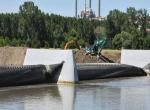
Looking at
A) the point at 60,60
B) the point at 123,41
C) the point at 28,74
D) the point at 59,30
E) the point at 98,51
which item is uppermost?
the point at 60,60

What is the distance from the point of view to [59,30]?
199 feet

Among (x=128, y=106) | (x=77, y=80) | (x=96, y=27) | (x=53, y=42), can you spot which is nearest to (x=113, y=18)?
(x=96, y=27)

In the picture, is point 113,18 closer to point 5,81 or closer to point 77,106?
point 5,81

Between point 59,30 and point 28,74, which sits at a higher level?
point 28,74

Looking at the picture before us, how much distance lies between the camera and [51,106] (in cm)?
1178

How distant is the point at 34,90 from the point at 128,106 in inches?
188

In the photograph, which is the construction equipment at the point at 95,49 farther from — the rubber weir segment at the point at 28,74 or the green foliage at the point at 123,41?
the green foliage at the point at 123,41

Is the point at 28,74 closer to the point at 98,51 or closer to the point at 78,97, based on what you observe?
the point at 78,97

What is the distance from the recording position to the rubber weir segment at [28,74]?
16.8 m

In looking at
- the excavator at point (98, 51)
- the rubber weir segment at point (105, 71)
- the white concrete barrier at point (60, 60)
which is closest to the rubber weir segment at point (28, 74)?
the white concrete barrier at point (60, 60)

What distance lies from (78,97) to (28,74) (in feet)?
13.4

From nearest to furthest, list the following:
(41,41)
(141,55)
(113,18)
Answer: (141,55) < (41,41) < (113,18)

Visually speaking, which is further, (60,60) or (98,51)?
(98,51)

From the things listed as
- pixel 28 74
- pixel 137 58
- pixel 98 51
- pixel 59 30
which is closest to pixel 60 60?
pixel 28 74
